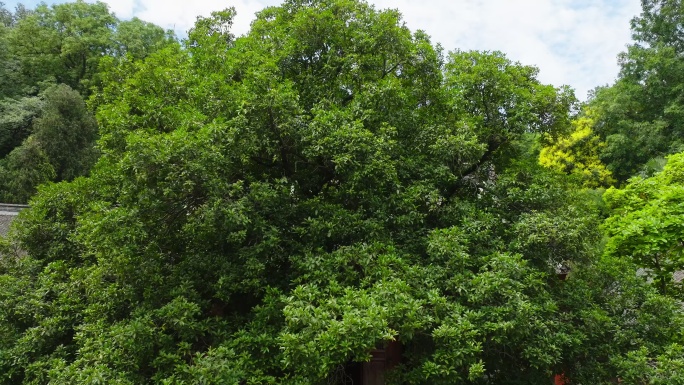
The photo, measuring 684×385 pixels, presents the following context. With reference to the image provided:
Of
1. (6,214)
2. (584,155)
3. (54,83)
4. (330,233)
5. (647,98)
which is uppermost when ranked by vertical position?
(647,98)

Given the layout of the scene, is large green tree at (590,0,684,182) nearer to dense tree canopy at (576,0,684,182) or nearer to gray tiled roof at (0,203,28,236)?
dense tree canopy at (576,0,684,182)

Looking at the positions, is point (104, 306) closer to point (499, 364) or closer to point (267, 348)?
point (267, 348)

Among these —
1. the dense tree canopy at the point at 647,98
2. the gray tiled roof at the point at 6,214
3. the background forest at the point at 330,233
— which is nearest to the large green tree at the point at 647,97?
the dense tree canopy at the point at 647,98

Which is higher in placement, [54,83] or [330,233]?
[54,83]

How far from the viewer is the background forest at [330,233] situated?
5.68m

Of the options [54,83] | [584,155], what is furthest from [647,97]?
[54,83]

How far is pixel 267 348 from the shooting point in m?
5.75

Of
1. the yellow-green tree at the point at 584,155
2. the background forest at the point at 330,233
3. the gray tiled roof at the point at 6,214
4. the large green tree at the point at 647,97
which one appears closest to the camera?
the background forest at the point at 330,233

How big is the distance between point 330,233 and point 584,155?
65.4 ft

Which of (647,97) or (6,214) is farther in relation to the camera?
(647,97)

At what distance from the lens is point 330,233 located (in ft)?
20.9

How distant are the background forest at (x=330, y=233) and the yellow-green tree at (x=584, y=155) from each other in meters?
12.6

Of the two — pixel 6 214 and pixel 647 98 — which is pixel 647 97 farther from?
pixel 6 214

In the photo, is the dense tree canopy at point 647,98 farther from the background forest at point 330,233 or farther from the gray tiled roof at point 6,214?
the gray tiled roof at point 6,214
